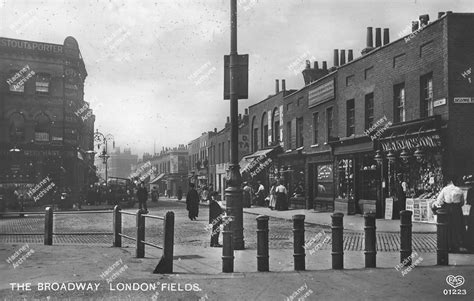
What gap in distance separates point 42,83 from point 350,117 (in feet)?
77.8

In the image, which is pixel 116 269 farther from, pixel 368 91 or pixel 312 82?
pixel 312 82

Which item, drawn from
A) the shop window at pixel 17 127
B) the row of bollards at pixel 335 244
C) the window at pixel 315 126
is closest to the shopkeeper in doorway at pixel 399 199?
the window at pixel 315 126

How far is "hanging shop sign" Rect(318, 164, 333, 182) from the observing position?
84.5ft

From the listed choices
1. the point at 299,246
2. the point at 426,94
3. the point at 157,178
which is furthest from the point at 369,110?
the point at 157,178

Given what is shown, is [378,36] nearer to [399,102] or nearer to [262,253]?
[399,102]

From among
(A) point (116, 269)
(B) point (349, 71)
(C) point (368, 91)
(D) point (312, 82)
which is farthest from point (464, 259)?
(D) point (312, 82)

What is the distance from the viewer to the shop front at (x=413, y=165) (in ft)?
55.5

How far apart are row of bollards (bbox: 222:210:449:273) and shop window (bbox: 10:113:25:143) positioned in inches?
1203

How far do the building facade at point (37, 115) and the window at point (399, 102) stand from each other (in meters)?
24.6

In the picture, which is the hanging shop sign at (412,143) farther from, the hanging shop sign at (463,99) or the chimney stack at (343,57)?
the chimney stack at (343,57)

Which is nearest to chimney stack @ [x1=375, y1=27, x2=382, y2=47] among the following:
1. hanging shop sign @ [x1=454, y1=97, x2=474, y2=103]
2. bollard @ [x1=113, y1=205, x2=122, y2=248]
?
hanging shop sign @ [x1=454, y1=97, x2=474, y2=103]

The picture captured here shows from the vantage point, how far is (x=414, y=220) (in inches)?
722

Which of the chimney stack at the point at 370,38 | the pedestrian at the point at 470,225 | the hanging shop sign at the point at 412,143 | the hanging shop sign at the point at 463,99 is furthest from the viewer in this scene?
the chimney stack at the point at 370,38

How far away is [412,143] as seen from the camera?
1825 centimetres
